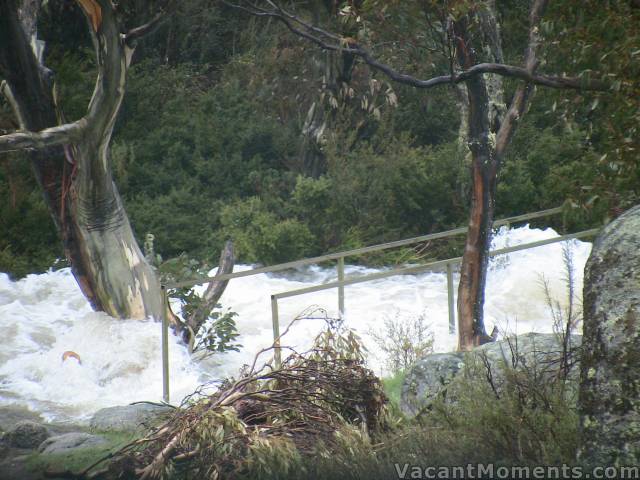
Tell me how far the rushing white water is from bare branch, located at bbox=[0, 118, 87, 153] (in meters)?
2.30

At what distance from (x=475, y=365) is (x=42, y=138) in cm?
652

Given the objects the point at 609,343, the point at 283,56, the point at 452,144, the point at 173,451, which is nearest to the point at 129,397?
the point at 173,451

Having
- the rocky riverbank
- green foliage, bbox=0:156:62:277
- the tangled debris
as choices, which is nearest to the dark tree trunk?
the rocky riverbank

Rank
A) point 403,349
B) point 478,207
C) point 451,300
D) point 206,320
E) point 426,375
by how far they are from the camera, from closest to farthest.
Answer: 1. point 426,375
2. point 403,349
3. point 478,207
4. point 451,300
5. point 206,320

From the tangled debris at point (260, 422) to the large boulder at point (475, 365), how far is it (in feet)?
1.35

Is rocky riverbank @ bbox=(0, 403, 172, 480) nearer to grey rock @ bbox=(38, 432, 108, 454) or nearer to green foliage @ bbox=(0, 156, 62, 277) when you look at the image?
grey rock @ bbox=(38, 432, 108, 454)

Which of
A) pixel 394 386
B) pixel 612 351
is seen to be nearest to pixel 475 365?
pixel 612 351

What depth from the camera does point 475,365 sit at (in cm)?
545

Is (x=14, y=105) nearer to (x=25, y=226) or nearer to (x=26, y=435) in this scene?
(x=25, y=226)

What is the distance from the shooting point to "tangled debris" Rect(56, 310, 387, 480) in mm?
4965

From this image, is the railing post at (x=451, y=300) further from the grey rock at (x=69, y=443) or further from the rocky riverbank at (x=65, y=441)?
the grey rock at (x=69, y=443)

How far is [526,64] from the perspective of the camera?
9562 millimetres

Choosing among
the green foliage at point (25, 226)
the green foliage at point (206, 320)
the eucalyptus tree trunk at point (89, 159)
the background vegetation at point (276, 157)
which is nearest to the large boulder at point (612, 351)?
the green foliage at point (206, 320)

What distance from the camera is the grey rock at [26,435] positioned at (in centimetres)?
757
